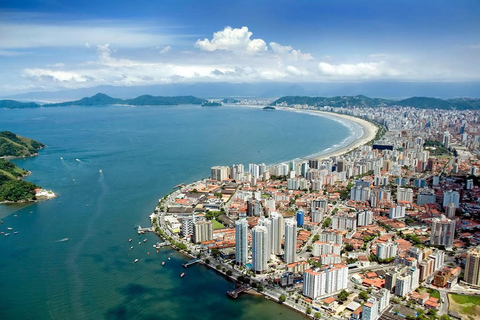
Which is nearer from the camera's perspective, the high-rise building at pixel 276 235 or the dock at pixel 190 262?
the dock at pixel 190 262

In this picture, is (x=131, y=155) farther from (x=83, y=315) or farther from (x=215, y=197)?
(x=83, y=315)

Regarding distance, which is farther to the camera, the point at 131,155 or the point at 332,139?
the point at 332,139

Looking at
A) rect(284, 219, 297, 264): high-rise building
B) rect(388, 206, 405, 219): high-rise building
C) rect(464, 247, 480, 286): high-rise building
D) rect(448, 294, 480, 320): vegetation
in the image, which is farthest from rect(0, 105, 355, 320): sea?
rect(388, 206, 405, 219): high-rise building

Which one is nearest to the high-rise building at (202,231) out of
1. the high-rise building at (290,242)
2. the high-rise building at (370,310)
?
the high-rise building at (290,242)

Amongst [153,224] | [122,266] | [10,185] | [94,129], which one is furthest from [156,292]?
[94,129]

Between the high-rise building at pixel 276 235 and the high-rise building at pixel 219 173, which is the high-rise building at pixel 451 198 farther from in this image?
the high-rise building at pixel 219 173
